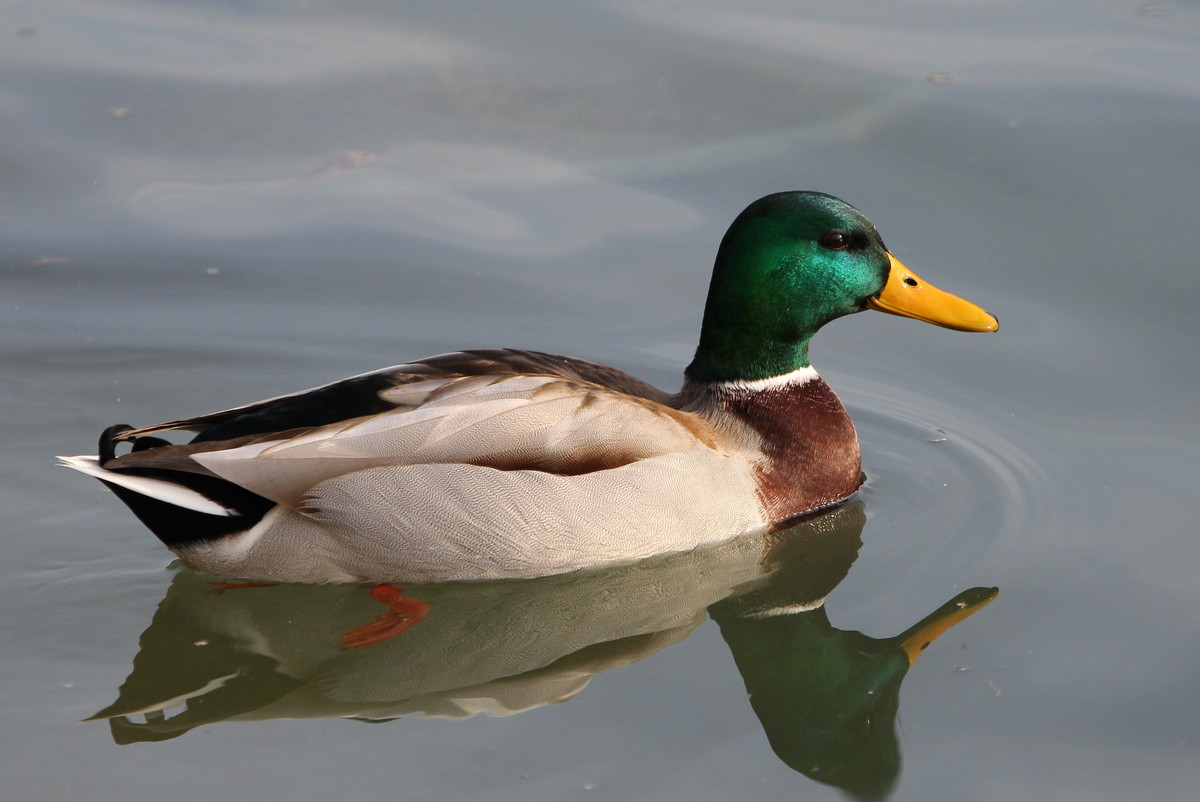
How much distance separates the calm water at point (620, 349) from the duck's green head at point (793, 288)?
697mm

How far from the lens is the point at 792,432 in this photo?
19.6ft

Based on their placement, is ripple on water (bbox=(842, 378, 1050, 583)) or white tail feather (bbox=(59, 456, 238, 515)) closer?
white tail feather (bbox=(59, 456, 238, 515))

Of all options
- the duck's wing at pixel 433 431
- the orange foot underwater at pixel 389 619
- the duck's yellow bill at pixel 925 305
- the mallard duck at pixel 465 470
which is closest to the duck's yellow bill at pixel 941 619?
the mallard duck at pixel 465 470

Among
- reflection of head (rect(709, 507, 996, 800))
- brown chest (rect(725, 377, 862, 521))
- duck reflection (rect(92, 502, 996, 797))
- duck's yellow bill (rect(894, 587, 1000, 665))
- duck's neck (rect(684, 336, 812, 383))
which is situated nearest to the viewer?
reflection of head (rect(709, 507, 996, 800))

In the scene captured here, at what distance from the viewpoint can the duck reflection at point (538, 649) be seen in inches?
186

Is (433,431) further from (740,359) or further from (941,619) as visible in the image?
(941,619)

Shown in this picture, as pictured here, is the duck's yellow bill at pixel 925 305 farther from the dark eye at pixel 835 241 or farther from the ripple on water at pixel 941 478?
the ripple on water at pixel 941 478

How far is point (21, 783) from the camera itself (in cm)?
429

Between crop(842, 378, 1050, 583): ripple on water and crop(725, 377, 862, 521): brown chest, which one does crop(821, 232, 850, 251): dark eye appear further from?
crop(842, 378, 1050, 583): ripple on water

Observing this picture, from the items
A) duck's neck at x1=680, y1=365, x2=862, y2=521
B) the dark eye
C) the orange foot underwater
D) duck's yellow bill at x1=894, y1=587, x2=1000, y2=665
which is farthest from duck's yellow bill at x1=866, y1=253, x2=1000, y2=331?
the orange foot underwater

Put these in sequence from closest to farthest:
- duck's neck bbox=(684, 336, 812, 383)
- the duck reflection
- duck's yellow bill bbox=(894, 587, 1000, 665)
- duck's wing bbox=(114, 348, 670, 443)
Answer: the duck reflection, duck's yellow bill bbox=(894, 587, 1000, 665), duck's wing bbox=(114, 348, 670, 443), duck's neck bbox=(684, 336, 812, 383)

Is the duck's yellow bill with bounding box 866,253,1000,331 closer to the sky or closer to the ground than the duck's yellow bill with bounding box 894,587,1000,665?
closer to the sky

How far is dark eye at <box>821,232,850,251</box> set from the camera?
582cm

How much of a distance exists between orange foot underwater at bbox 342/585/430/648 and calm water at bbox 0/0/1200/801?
0.05 metres
